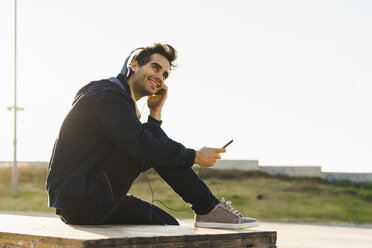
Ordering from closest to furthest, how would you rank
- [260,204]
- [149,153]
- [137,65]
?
[149,153], [137,65], [260,204]

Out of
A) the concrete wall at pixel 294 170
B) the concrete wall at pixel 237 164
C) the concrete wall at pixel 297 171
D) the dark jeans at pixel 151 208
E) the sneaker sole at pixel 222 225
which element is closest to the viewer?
the dark jeans at pixel 151 208

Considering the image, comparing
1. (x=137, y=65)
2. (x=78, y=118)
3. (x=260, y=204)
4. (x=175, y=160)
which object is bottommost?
(x=260, y=204)

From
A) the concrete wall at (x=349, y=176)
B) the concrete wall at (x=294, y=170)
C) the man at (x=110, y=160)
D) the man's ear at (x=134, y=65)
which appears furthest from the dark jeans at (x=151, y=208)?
the concrete wall at (x=294, y=170)

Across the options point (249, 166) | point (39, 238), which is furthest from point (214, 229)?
point (249, 166)

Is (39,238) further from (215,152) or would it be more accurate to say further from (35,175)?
(35,175)

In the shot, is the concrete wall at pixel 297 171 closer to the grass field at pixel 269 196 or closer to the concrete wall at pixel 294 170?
the concrete wall at pixel 294 170

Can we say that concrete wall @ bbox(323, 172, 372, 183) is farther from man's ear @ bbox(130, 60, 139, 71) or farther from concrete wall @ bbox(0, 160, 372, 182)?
man's ear @ bbox(130, 60, 139, 71)

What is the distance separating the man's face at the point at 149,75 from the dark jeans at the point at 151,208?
0.60m

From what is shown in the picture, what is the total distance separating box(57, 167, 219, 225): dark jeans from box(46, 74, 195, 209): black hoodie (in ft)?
0.33

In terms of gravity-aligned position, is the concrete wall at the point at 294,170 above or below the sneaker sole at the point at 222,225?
below

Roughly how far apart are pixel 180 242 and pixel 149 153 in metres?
0.56

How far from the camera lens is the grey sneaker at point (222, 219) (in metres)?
3.23

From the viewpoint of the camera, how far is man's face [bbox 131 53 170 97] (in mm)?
3508

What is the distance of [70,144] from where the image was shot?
3.03 metres
